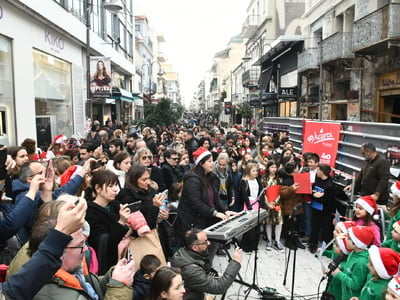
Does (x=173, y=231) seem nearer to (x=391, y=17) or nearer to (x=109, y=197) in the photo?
(x=109, y=197)

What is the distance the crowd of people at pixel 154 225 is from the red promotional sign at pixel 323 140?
167 cm

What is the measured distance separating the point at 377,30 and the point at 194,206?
1205cm

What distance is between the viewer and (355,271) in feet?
12.4

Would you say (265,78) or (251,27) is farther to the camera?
(251,27)

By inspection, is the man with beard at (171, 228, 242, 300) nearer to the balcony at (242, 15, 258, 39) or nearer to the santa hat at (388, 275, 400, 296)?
the santa hat at (388, 275, 400, 296)

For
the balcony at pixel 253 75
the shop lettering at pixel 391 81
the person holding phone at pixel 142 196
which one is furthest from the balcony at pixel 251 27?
the person holding phone at pixel 142 196

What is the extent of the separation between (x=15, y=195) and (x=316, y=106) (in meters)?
21.8

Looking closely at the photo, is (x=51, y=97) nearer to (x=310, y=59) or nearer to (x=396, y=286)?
(x=396, y=286)

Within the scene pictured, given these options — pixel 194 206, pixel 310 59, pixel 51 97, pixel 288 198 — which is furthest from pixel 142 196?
pixel 310 59

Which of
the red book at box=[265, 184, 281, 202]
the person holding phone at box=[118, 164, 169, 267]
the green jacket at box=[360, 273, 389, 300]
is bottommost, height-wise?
the green jacket at box=[360, 273, 389, 300]

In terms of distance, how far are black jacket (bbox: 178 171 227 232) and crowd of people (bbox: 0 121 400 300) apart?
0.05ft

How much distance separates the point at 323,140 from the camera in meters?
9.51

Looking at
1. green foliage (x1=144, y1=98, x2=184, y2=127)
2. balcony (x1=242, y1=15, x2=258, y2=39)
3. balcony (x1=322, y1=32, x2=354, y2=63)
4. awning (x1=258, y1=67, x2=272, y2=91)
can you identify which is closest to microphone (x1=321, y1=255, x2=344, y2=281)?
balcony (x1=322, y1=32, x2=354, y2=63)

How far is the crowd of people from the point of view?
2172 mm
